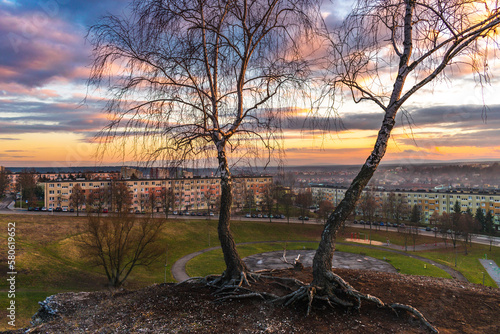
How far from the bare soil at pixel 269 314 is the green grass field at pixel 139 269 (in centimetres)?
1285

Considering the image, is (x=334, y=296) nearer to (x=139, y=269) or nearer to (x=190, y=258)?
(x=139, y=269)

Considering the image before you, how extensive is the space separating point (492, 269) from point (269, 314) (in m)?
47.5

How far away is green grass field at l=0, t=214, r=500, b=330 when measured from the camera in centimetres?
2428

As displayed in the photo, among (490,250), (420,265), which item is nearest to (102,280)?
(420,265)

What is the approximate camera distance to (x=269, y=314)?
18.8 ft

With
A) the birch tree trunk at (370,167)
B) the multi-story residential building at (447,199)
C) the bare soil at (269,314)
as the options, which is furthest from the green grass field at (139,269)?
the multi-story residential building at (447,199)

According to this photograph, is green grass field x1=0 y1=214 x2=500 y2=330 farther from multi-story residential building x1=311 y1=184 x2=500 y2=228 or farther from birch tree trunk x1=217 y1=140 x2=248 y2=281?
multi-story residential building x1=311 y1=184 x2=500 y2=228

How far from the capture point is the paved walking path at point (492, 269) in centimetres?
3481

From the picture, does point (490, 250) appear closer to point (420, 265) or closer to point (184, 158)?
point (420, 265)

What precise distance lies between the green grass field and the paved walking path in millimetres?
1089

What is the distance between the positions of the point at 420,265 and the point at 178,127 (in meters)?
39.8

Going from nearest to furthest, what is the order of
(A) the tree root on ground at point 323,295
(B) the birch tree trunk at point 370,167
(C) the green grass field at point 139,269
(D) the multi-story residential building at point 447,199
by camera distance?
(A) the tree root on ground at point 323,295, (B) the birch tree trunk at point 370,167, (C) the green grass field at point 139,269, (D) the multi-story residential building at point 447,199

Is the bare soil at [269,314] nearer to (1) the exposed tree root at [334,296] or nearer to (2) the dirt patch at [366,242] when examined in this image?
(1) the exposed tree root at [334,296]

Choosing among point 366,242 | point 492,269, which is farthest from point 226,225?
point 366,242
